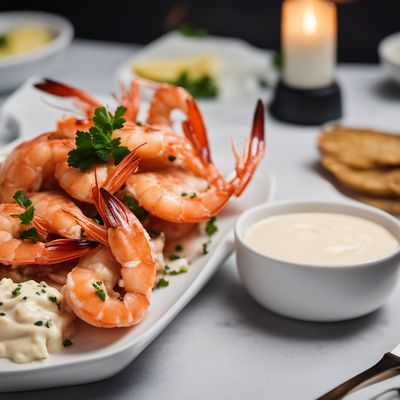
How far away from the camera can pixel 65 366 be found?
1.62 metres

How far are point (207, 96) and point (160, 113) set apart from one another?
1210mm

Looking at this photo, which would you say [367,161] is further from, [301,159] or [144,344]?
[144,344]

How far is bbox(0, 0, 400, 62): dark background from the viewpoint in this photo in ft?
14.5

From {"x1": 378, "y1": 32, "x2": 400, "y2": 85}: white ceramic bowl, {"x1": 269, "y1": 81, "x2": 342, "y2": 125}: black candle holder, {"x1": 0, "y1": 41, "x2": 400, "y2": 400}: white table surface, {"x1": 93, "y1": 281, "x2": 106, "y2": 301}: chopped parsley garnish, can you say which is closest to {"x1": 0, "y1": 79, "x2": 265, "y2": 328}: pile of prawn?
{"x1": 93, "y1": 281, "x2": 106, "y2": 301}: chopped parsley garnish

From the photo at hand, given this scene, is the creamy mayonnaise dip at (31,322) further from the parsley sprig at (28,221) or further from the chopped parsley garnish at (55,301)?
the parsley sprig at (28,221)

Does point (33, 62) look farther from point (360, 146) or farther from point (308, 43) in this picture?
point (360, 146)

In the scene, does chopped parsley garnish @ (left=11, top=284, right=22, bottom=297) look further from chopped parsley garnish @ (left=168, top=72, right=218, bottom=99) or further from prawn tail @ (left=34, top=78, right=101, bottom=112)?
chopped parsley garnish @ (left=168, top=72, right=218, bottom=99)

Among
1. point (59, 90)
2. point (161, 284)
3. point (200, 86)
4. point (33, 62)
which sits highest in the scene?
point (59, 90)

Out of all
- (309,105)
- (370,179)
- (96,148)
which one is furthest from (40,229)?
(309,105)

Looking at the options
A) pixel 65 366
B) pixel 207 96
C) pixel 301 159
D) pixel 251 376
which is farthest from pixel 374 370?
pixel 207 96

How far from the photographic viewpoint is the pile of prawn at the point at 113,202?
1.76m

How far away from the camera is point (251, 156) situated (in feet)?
7.72

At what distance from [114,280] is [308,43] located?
1981 millimetres

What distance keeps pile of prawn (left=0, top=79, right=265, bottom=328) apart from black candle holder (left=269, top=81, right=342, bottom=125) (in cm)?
106
